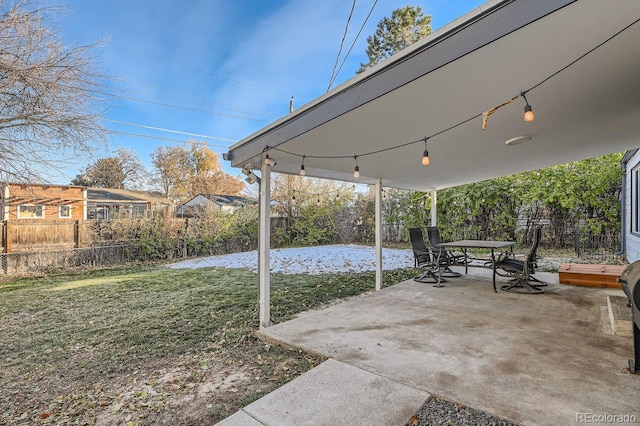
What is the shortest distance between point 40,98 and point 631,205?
10.9m

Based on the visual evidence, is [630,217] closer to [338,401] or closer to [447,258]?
[447,258]

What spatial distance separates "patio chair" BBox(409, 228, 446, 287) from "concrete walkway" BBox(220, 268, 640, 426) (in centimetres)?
138

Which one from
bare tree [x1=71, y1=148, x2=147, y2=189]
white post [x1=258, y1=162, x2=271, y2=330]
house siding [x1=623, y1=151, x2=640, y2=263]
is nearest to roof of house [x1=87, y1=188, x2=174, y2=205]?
bare tree [x1=71, y1=148, x2=147, y2=189]

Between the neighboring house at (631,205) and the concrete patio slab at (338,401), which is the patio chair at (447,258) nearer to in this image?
the neighboring house at (631,205)

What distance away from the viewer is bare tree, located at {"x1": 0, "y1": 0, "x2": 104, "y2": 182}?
4.64 metres

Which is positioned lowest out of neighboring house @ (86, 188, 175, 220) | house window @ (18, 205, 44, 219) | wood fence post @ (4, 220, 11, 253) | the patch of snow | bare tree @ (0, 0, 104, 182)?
the patch of snow

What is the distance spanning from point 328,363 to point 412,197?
9.35 meters

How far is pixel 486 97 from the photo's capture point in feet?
7.80

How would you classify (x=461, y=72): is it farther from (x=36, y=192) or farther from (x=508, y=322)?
(x=36, y=192)

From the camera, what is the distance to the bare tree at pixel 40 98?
464cm

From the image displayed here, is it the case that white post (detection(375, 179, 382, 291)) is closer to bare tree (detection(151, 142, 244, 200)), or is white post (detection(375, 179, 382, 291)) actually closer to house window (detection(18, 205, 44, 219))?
house window (detection(18, 205, 44, 219))

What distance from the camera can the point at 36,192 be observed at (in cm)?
611

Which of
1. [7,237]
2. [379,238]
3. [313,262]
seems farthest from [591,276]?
[7,237]

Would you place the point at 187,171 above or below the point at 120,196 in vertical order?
above
